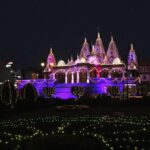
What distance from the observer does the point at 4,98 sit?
23047 mm

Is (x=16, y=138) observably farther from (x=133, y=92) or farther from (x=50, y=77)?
(x=50, y=77)

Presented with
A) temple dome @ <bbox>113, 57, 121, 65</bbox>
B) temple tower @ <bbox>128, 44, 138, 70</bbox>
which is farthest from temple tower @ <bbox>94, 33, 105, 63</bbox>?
temple tower @ <bbox>128, 44, 138, 70</bbox>

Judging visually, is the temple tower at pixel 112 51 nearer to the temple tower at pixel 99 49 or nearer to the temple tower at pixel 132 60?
the temple tower at pixel 99 49

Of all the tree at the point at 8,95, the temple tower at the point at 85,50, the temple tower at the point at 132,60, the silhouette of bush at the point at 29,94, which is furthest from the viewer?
the temple tower at the point at 132,60

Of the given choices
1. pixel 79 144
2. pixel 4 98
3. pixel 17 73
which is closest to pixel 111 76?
pixel 4 98

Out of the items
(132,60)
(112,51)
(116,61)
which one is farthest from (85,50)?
(132,60)

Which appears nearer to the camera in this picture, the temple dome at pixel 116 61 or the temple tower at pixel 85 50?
the temple dome at pixel 116 61

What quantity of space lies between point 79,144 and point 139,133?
4809 mm

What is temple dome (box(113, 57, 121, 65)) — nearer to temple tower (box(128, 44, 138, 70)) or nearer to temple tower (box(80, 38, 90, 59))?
temple tower (box(128, 44, 138, 70))

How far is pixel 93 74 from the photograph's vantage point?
5447cm

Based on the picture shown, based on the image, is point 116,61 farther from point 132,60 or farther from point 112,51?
point 132,60

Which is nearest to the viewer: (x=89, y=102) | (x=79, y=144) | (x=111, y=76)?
(x=79, y=144)

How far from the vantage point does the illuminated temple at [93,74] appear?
5212cm

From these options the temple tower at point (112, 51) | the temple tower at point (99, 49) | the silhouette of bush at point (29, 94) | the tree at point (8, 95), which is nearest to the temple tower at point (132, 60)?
the temple tower at point (112, 51)
